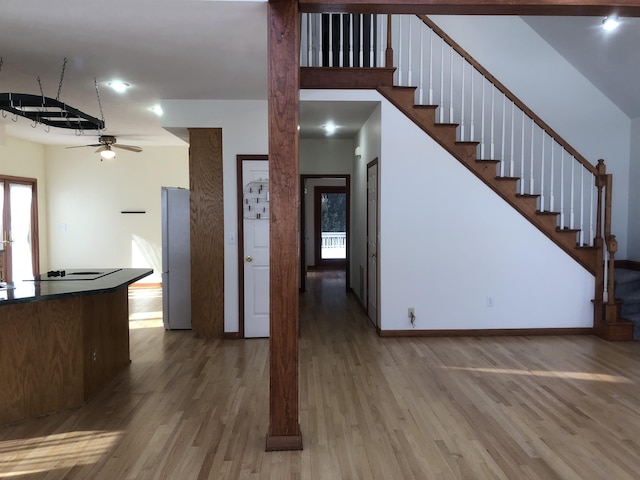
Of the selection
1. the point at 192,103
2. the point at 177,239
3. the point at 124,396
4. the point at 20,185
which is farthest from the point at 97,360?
the point at 20,185

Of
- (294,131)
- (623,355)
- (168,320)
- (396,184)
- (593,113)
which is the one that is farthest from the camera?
(593,113)

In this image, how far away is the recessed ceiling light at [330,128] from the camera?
22.1ft

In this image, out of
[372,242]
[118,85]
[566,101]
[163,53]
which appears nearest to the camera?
[163,53]

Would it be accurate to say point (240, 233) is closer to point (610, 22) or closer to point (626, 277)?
point (610, 22)

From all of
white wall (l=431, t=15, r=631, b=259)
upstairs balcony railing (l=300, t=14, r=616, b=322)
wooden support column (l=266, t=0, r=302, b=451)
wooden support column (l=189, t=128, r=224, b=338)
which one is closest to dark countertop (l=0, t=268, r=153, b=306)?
wooden support column (l=189, t=128, r=224, b=338)

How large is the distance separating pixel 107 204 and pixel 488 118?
6.73 m

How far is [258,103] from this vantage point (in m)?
5.39

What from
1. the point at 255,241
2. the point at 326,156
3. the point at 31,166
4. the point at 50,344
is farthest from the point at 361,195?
the point at 31,166

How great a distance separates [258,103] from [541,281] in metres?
3.72

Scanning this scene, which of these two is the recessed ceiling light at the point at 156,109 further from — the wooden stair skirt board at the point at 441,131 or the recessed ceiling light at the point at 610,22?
the recessed ceiling light at the point at 610,22

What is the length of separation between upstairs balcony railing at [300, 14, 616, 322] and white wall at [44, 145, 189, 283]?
14.3 feet

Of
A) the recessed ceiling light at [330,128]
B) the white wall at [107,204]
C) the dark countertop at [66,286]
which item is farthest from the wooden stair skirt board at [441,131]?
the white wall at [107,204]

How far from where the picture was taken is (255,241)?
5.45 metres

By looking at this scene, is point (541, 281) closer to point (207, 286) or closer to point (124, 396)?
point (207, 286)
